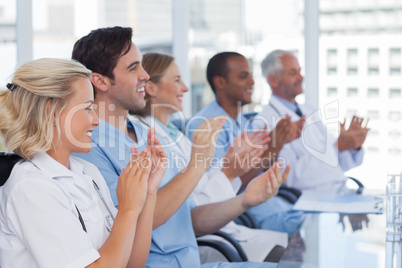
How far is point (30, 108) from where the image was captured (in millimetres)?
1443

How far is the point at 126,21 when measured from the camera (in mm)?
4852

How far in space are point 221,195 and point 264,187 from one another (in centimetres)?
52

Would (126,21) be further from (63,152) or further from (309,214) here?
(63,152)

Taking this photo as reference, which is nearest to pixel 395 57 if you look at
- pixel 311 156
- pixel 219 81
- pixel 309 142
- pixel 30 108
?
pixel 309 142

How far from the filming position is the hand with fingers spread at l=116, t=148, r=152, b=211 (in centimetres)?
150

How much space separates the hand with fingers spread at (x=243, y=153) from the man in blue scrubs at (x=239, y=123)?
32cm

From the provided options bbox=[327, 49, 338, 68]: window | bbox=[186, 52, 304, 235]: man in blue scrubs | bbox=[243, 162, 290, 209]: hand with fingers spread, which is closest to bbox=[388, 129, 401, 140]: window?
bbox=[327, 49, 338, 68]: window

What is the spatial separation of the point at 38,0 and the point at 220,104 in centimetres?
198

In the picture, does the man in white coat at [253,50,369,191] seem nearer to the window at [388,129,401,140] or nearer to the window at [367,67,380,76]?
the window at [388,129,401,140]

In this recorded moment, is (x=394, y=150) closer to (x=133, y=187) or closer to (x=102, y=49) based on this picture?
(x=102, y=49)

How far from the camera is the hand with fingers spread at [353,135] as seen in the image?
12.1 feet

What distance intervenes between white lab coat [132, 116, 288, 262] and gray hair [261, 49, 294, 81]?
5.11ft

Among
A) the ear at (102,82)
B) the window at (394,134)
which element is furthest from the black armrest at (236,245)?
the window at (394,134)

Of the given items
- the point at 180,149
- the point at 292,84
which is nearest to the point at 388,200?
the point at 180,149
